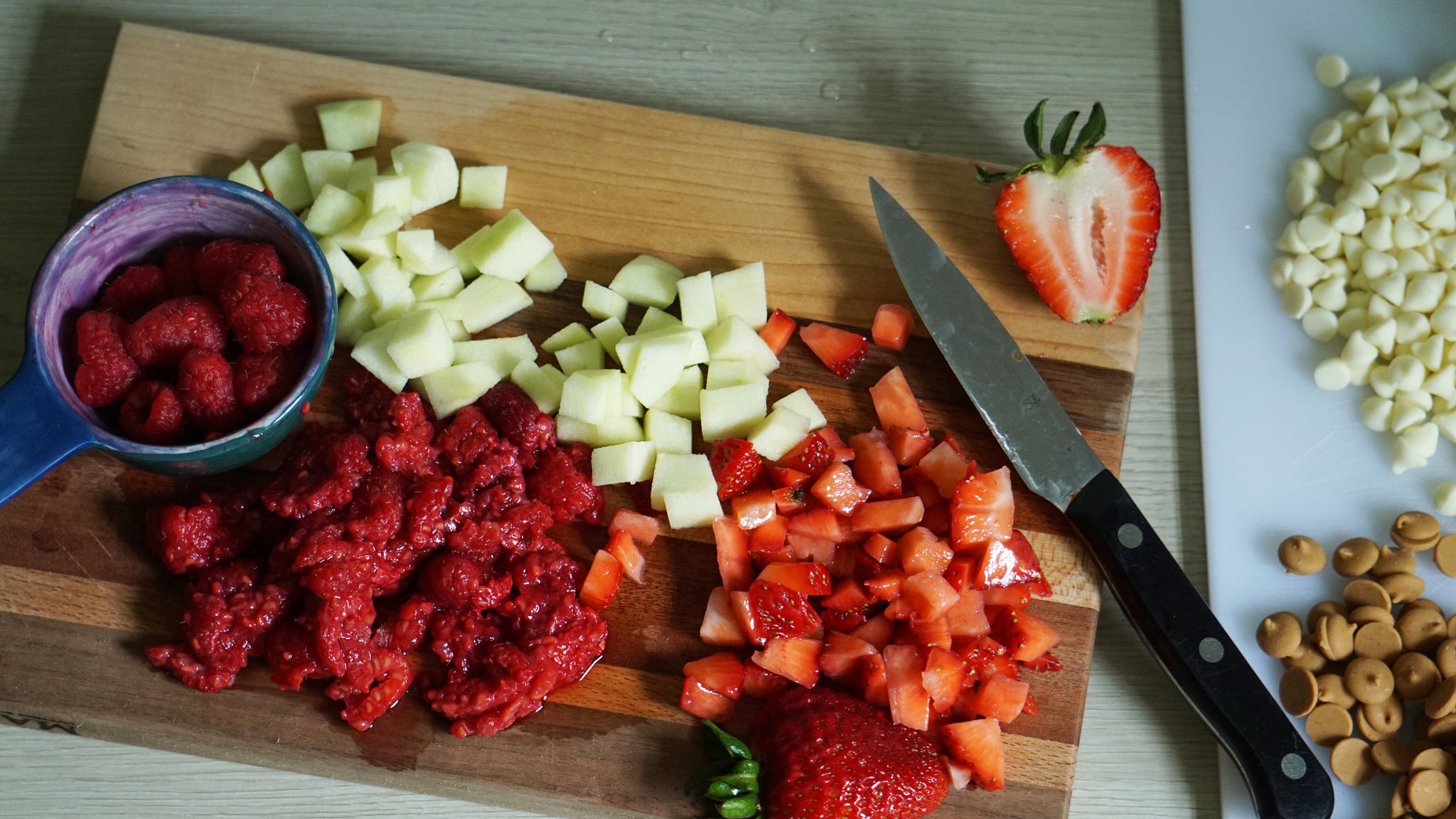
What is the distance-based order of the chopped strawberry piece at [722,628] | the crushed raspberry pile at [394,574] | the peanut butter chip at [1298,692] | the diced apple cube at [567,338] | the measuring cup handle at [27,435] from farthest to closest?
the diced apple cube at [567,338]
the peanut butter chip at [1298,692]
the chopped strawberry piece at [722,628]
the crushed raspberry pile at [394,574]
the measuring cup handle at [27,435]

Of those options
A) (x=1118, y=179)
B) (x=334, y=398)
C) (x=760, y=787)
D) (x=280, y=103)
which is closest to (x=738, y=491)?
(x=760, y=787)

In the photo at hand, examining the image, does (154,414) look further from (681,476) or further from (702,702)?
(702,702)

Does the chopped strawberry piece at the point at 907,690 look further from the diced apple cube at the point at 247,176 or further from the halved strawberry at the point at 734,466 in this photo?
the diced apple cube at the point at 247,176

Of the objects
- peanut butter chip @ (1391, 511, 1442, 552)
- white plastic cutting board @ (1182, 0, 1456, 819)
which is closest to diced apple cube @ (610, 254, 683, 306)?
white plastic cutting board @ (1182, 0, 1456, 819)

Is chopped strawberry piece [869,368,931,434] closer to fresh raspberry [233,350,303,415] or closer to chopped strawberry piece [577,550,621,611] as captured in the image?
chopped strawberry piece [577,550,621,611]

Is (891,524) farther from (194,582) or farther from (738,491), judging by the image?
(194,582)

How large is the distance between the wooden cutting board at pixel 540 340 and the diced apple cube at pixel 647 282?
0.22 feet

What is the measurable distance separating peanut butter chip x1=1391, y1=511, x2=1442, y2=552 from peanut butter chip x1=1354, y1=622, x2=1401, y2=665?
214 mm

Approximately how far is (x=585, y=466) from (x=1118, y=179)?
1403mm

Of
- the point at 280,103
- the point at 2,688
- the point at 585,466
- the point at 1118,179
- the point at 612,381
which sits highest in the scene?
the point at 1118,179

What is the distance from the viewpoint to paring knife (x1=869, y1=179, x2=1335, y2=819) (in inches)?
89.3

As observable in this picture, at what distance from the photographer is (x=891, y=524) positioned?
2.37 metres

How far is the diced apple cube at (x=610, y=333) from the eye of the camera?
2541 millimetres

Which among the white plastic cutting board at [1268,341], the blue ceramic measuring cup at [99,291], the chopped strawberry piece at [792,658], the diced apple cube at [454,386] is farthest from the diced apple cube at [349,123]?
the white plastic cutting board at [1268,341]
